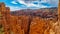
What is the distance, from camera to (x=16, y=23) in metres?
2.07

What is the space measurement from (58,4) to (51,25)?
29cm

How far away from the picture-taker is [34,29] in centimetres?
206

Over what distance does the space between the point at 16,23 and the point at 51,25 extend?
0.46m

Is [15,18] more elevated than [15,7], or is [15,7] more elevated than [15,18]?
[15,7]

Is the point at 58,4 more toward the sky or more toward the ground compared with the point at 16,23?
more toward the sky

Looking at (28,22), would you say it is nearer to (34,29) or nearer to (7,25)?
(34,29)

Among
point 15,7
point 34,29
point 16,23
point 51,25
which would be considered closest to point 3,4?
point 15,7

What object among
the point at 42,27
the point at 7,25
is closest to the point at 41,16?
the point at 42,27

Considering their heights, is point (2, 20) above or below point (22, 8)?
below

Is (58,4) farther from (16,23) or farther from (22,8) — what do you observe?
(16,23)

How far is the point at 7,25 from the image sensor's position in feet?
6.80

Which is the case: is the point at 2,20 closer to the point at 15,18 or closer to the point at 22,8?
the point at 15,18

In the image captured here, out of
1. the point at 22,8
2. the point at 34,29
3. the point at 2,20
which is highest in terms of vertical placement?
the point at 22,8

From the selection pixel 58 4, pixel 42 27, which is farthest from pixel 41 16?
pixel 58 4
